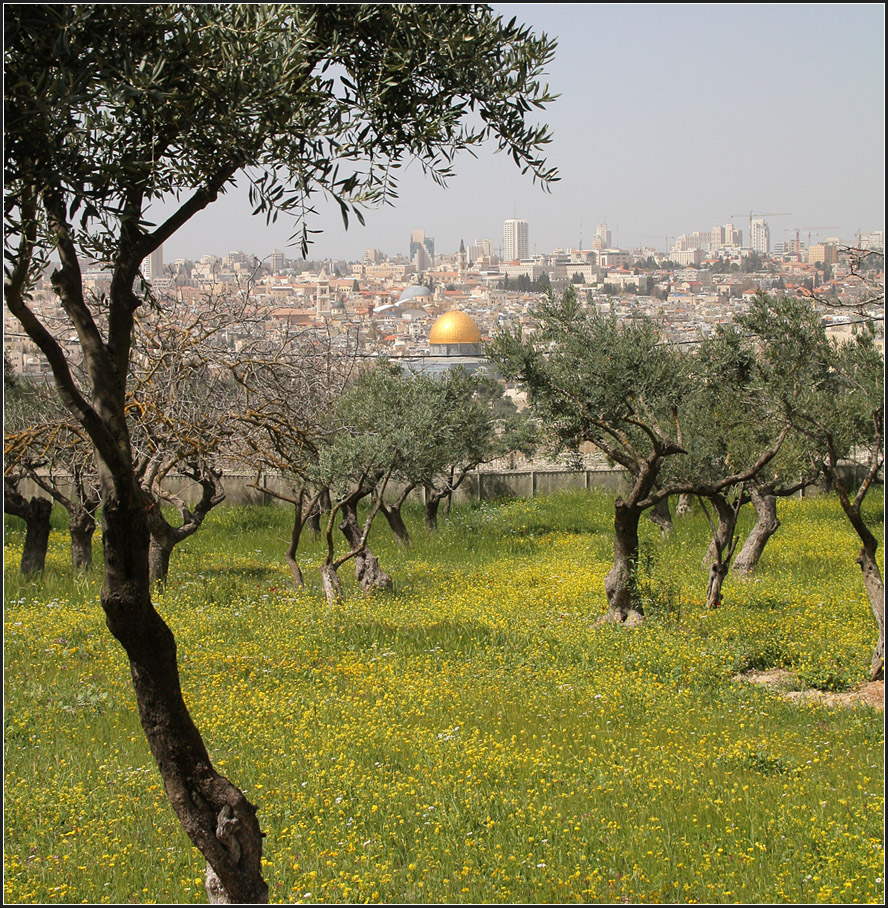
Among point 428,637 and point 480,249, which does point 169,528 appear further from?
point 480,249

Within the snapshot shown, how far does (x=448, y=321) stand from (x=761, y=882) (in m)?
70.6

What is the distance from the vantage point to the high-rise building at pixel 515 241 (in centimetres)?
15259

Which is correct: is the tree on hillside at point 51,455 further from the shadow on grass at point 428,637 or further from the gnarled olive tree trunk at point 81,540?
the shadow on grass at point 428,637

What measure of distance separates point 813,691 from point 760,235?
164 metres

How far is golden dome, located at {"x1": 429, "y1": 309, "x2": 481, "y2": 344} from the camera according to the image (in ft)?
233

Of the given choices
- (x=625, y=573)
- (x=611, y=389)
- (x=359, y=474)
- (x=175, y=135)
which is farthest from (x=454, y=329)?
(x=175, y=135)

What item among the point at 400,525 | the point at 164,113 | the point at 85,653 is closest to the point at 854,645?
the point at 85,653

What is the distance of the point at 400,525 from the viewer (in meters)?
20.4

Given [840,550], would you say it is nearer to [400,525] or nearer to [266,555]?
[400,525]

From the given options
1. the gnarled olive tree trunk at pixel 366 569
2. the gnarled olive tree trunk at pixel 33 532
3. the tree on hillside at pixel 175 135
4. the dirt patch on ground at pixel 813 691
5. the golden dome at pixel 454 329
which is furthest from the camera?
the golden dome at pixel 454 329

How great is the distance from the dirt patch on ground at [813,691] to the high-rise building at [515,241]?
13921cm

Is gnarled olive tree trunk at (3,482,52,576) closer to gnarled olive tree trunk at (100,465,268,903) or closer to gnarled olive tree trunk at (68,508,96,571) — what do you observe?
gnarled olive tree trunk at (68,508,96,571)

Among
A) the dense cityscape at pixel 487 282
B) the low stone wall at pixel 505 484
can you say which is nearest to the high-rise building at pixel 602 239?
the dense cityscape at pixel 487 282

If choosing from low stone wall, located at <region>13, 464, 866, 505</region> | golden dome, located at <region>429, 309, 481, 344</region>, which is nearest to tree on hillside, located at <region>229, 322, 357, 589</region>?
low stone wall, located at <region>13, 464, 866, 505</region>
